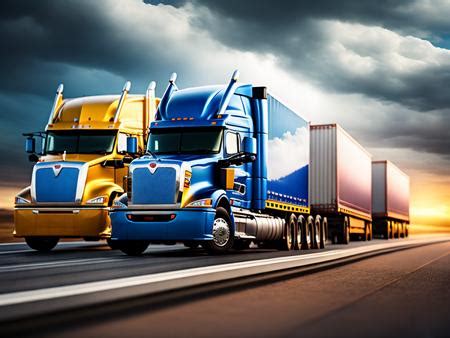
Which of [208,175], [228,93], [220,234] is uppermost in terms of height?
[228,93]

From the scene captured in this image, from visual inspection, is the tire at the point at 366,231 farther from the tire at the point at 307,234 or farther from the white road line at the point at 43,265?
the white road line at the point at 43,265

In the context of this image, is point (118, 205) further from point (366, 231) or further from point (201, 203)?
point (366, 231)

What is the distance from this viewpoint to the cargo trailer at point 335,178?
2850cm

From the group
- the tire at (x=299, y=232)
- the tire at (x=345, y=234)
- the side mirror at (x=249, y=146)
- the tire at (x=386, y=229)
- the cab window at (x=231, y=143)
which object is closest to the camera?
the side mirror at (x=249, y=146)

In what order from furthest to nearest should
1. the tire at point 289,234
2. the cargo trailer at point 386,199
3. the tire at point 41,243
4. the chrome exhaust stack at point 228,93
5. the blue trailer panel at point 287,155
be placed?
the cargo trailer at point 386,199 < the tire at point 289,234 < the blue trailer panel at point 287,155 < the tire at point 41,243 < the chrome exhaust stack at point 228,93

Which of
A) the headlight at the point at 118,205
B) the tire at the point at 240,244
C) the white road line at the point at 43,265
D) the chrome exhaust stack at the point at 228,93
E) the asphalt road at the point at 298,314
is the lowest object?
the asphalt road at the point at 298,314

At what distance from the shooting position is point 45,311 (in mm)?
6906

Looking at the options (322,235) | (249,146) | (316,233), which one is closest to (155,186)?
(249,146)

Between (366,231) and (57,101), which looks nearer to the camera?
(57,101)

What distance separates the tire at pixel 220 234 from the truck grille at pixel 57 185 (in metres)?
3.95

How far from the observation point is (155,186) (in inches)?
647

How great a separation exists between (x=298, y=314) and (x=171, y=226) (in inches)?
370

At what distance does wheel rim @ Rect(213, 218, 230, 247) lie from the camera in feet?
55.0

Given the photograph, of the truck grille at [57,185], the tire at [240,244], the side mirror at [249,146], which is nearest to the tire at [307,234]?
the tire at [240,244]
